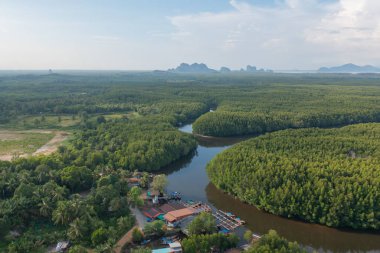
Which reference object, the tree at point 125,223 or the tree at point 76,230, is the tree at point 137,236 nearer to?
the tree at point 125,223

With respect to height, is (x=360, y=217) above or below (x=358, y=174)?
below

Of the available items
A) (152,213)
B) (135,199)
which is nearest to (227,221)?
(152,213)

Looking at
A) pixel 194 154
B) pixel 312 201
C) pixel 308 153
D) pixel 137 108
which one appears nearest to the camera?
pixel 312 201

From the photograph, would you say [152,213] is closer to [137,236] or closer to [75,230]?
[137,236]

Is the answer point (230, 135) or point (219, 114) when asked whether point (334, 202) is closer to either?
point (230, 135)

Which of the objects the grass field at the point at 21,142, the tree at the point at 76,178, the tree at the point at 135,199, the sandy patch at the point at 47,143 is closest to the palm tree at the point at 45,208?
the tree at the point at 76,178

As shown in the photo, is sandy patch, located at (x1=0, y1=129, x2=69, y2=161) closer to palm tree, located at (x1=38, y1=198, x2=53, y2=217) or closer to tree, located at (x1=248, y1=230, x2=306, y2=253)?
palm tree, located at (x1=38, y1=198, x2=53, y2=217)

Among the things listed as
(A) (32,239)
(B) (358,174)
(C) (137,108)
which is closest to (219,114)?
(C) (137,108)
